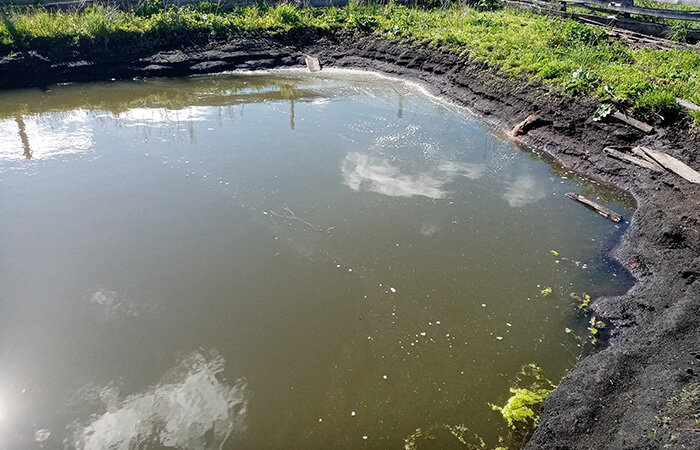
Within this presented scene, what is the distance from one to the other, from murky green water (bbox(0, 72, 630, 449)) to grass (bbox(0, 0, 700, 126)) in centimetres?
223

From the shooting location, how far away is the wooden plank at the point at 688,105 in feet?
26.0

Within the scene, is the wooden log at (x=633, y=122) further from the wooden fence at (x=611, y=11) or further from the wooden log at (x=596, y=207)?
the wooden fence at (x=611, y=11)

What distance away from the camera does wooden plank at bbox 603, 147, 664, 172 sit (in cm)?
779

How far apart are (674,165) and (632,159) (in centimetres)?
74

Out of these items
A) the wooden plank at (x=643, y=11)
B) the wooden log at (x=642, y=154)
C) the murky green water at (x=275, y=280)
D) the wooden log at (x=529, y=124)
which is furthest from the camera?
the wooden plank at (x=643, y=11)

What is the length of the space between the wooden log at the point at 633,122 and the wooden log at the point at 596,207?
1.99 metres

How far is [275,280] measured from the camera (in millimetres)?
5625

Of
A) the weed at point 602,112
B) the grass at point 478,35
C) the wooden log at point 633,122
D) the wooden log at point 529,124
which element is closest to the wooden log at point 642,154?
the wooden log at point 633,122

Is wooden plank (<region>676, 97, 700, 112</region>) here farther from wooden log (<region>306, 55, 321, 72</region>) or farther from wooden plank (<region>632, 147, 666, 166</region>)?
wooden log (<region>306, 55, 321, 72</region>)

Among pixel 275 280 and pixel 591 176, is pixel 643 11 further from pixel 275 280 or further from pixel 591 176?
pixel 275 280

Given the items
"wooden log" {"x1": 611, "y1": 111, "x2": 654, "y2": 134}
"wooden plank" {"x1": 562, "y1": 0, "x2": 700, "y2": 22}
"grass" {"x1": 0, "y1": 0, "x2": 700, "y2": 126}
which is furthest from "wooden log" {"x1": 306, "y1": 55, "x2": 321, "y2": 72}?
"wooden log" {"x1": 611, "y1": 111, "x2": 654, "y2": 134}

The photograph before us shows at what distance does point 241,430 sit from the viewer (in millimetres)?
3998

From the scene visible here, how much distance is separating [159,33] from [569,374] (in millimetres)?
14437

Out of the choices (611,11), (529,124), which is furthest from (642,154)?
(611,11)
